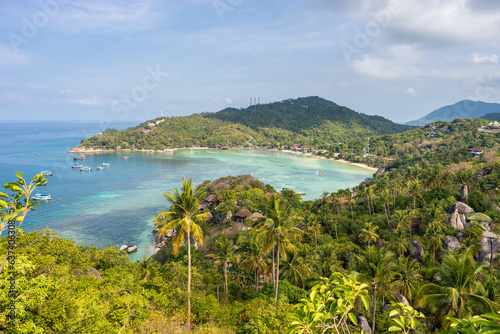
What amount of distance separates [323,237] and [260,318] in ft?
79.9

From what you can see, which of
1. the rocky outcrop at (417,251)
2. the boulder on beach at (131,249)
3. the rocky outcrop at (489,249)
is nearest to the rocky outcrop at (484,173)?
the rocky outcrop at (489,249)

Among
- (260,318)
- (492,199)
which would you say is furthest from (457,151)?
(260,318)

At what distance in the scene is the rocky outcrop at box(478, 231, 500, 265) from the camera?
25098mm

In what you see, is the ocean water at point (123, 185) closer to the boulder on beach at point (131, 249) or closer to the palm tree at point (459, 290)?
the boulder on beach at point (131, 249)

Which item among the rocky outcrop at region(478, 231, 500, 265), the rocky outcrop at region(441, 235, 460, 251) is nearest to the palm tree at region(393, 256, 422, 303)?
the rocky outcrop at region(441, 235, 460, 251)

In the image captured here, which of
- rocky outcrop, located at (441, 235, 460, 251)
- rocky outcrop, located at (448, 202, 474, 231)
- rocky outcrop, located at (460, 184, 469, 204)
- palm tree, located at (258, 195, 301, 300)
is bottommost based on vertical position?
rocky outcrop, located at (441, 235, 460, 251)

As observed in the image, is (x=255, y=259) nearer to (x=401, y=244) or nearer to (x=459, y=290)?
(x=459, y=290)

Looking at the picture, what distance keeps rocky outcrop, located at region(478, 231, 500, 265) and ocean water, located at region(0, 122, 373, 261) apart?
41.3 meters

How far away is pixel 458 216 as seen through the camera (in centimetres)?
3086

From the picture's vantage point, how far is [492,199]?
3603 centimetres

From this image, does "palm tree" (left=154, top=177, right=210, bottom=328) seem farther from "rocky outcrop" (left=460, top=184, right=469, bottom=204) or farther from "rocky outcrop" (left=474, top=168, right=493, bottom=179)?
"rocky outcrop" (left=474, top=168, right=493, bottom=179)

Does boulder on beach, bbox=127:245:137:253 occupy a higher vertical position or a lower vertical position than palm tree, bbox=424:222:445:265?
lower

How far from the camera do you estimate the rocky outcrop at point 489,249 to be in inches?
988

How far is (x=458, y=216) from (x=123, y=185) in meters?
81.2
